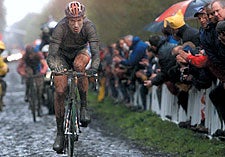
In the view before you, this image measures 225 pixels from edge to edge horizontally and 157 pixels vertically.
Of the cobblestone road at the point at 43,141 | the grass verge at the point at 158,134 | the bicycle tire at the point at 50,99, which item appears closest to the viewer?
the grass verge at the point at 158,134

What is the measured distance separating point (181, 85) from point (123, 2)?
666 centimetres

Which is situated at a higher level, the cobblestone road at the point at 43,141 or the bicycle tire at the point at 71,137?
the bicycle tire at the point at 71,137

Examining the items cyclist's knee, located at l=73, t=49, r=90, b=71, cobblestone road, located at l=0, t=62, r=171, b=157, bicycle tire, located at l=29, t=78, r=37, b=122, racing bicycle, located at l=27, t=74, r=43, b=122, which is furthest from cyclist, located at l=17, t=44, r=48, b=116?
cyclist's knee, located at l=73, t=49, r=90, b=71

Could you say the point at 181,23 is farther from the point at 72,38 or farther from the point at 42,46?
the point at 42,46

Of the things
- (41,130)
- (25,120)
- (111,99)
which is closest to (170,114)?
(41,130)

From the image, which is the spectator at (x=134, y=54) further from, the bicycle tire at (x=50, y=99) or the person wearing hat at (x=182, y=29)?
the person wearing hat at (x=182, y=29)

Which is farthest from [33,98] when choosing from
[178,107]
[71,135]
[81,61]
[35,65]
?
[71,135]

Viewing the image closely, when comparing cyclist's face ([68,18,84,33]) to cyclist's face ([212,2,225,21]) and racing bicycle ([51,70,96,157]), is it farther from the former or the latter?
cyclist's face ([212,2,225,21])

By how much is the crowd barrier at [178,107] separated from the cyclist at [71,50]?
7.97ft

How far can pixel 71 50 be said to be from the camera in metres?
8.34

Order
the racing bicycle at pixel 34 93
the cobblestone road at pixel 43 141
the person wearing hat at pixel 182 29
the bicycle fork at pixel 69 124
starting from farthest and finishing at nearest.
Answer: the racing bicycle at pixel 34 93
the person wearing hat at pixel 182 29
the cobblestone road at pixel 43 141
the bicycle fork at pixel 69 124

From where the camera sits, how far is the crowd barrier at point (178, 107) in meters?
9.52

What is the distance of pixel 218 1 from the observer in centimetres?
761

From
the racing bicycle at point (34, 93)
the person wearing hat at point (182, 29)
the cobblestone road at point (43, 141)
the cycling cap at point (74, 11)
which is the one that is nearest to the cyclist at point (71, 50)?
the cycling cap at point (74, 11)
